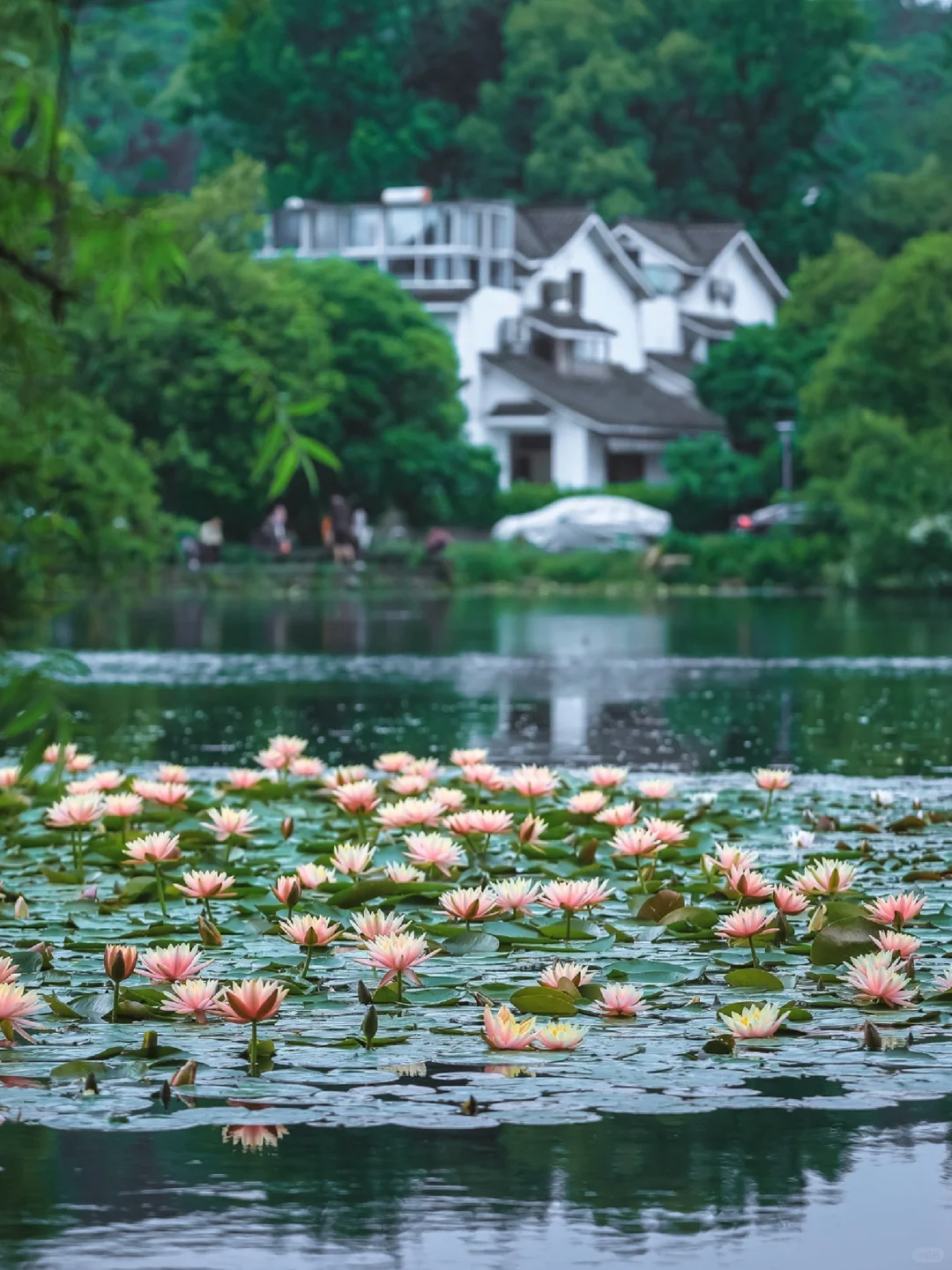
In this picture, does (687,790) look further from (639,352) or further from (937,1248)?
(639,352)

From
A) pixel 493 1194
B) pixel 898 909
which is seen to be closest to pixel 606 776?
pixel 898 909

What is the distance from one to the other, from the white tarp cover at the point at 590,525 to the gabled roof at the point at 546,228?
16240 mm

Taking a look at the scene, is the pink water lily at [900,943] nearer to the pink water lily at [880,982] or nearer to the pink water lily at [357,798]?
the pink water lily at [880,982]

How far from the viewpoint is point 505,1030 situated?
582cm

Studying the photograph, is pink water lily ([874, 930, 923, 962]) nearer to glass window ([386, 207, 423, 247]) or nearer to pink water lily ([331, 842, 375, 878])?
pink water lily ([331, 842, 375, 878])

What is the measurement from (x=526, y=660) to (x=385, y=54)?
6184 centimetres

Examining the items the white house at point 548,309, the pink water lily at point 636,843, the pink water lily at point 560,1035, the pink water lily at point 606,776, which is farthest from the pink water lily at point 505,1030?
the white house at point 548,309

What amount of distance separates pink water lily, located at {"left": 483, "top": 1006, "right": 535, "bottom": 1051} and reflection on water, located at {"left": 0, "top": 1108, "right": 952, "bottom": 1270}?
1.49 feet

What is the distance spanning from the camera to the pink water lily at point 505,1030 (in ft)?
19.1

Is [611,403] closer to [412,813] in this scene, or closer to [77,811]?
[77,811]

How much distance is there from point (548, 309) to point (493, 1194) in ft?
254

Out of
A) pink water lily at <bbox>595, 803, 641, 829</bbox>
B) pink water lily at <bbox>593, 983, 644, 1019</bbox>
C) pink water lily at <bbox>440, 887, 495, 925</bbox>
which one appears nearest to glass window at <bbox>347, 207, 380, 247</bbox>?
pink water lily at <bbox>595, 803, 641, 829</bbox>

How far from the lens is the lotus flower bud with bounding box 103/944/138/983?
20.5ft

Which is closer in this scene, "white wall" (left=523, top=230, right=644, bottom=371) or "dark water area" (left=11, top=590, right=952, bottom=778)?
"dark water area" (left=11, top=590, right=952, bottom=778)
